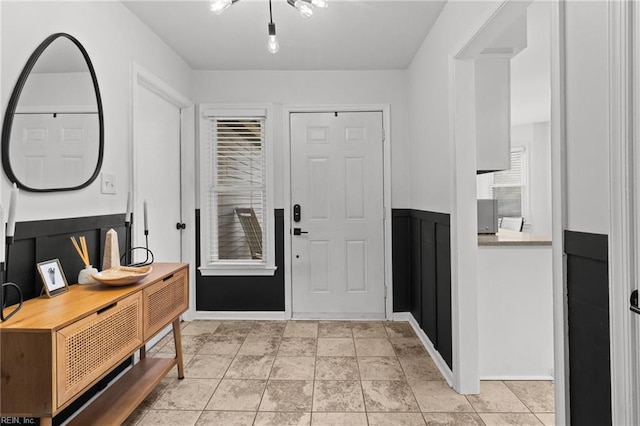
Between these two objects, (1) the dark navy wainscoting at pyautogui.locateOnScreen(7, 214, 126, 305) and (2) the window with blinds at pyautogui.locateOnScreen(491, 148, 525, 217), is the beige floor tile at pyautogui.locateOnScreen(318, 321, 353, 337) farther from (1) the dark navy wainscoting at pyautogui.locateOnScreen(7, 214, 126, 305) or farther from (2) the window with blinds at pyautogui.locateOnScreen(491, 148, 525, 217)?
(2) the window with blinds at pyautogui.locateOnScreen(491, 148, 525, 217)

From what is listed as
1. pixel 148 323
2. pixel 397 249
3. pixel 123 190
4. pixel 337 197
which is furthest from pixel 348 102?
pixel 148 323

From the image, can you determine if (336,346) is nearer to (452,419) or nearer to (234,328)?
(234,328)

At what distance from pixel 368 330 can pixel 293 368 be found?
0.98 meters

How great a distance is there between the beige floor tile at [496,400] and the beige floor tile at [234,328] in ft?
6.35

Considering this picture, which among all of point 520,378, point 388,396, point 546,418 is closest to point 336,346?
point 388,396

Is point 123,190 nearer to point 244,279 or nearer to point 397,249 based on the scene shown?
point 244,279

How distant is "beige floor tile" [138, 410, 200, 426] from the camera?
1903 mm

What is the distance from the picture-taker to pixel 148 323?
6.10 ft

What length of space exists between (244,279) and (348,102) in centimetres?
209

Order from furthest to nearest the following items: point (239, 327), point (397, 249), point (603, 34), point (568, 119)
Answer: point (397, 249)
point (239, 327)
point (568, 119)
point (603, 34)

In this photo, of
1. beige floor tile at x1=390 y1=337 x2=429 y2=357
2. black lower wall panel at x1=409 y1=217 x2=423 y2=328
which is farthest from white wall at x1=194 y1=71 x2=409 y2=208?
beige floor tile at x1=390 y1=337 x2=429 y2=357

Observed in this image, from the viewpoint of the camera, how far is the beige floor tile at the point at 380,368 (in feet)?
7.88

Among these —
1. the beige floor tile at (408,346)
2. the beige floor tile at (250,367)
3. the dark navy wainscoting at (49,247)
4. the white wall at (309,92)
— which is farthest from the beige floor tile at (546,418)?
the dark navy wainscoting at (49,247)

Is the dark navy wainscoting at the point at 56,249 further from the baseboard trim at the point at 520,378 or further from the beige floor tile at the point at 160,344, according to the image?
the baseboard trim at the point at 520,378
